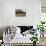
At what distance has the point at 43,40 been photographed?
4.35 meters

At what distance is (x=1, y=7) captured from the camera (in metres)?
4.50

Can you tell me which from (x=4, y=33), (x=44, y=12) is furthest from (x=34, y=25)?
(x=4, y=33)

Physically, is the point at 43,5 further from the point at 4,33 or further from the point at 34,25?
the point at 4,33

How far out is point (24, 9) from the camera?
446 centimetres

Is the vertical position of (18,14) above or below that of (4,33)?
above

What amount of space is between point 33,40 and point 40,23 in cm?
57

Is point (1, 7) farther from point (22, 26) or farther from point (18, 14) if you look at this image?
point (22, 26)

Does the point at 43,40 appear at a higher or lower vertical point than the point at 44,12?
lower

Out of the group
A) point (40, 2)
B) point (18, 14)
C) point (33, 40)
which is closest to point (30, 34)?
point (33, 40)

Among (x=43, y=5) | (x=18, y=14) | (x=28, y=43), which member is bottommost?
(x=28, y=43)

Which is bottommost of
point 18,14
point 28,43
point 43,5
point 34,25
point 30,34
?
point 28,43

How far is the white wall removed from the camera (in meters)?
4.45

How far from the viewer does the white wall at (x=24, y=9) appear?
4.45 m

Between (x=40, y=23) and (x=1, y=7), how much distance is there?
1.32m
